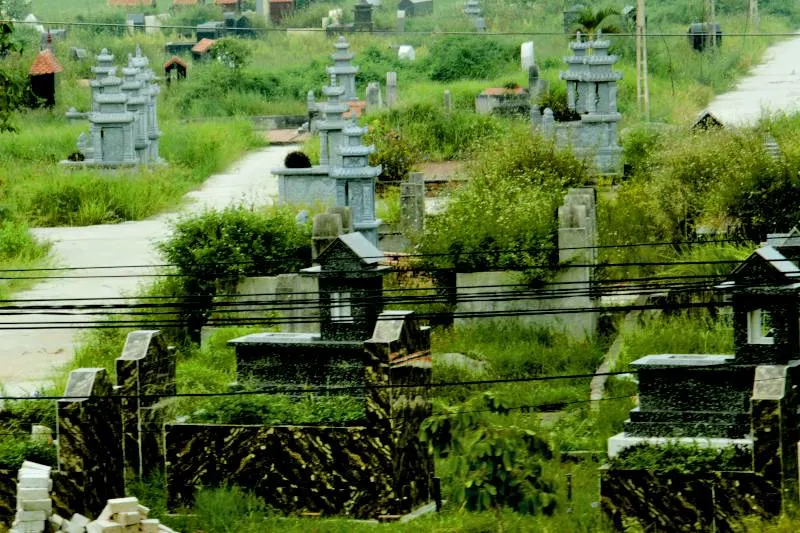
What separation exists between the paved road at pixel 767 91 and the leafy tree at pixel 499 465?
28.1 metres

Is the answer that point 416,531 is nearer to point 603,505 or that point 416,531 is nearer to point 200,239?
point 603,505

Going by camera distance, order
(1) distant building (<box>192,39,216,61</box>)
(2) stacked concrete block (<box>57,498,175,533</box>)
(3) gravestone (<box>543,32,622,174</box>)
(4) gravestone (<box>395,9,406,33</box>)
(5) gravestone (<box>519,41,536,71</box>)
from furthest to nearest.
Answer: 1. (4) gravestone (<box>395,9,406,33</box>)
2. (1) distant building (<box>192,39,216,61</box>)
3. (5) gravestone (<box>519,41,536,71</box>)
4. (3) gravestone (<box>543,32,622,174</box>)
5. (2) stacked concrete block (<box>57,498,175,533</box>)

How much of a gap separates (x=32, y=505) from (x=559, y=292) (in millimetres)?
9661

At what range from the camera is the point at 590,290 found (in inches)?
984

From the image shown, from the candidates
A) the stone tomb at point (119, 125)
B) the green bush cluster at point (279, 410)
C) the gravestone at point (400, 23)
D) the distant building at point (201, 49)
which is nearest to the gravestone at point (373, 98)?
the stone tomb at point (119, 125)

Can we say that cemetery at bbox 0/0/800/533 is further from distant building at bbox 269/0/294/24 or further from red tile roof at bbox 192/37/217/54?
distant building at bbox 269/0/294/24

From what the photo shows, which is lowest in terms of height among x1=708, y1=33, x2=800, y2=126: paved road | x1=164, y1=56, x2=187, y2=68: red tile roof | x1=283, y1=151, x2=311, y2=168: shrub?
x1=283, y1=151, x2=311, y2=168: shrub

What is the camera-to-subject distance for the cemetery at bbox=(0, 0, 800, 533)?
1852cm

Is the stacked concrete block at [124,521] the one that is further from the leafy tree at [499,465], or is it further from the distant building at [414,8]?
the distant building at [414,8]

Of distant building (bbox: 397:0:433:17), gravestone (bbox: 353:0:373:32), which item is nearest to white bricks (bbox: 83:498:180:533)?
gravestone (bbox: 353:0:373:32)

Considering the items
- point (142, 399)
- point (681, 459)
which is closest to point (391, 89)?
point (142, 399)

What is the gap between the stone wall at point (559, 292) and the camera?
26.2 metres

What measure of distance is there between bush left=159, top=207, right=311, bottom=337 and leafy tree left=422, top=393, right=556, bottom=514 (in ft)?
30.0

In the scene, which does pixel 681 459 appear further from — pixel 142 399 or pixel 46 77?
pixel 46 77
